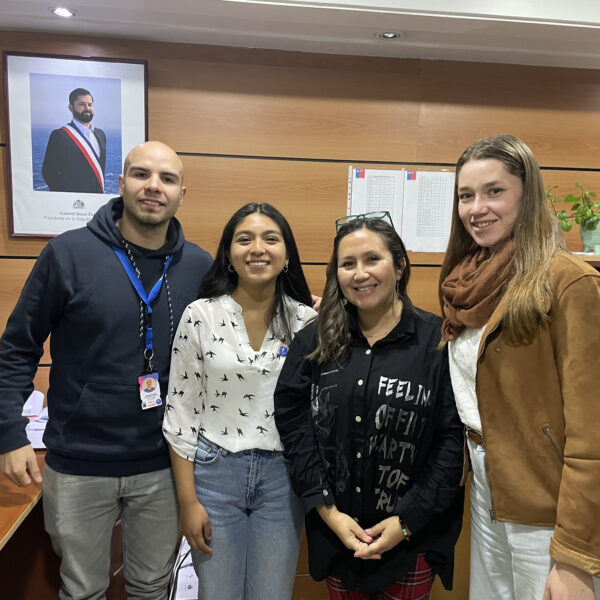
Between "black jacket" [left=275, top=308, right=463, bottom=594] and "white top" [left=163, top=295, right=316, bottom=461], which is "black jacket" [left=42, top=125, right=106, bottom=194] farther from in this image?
"black jacket" [left=275, top=308, right=463, bottom=594]

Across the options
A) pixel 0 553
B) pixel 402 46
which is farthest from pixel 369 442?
pixel 402 46

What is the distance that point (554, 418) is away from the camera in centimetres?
119

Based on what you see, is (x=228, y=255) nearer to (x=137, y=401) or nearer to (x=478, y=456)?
(x=137, y=401)

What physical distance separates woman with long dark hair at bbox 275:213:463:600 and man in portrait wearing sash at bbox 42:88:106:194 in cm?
165

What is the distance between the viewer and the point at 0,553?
2.13 m

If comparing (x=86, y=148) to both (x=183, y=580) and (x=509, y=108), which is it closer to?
(x=183, y=580)

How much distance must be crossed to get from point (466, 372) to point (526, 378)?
0.58 ft

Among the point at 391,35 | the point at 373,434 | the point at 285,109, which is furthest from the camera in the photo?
the point at 285,109

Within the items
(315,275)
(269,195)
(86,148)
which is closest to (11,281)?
(86,148)

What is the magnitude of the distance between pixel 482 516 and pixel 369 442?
0.37 m

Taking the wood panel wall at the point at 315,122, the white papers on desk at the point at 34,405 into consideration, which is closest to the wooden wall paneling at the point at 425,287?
the wood panel wall at the point at 315,122

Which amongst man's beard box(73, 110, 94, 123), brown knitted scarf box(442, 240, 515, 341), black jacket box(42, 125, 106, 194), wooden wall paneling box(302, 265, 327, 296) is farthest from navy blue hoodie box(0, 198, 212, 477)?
wooden wall paneling box(302, 265, 327, 296)

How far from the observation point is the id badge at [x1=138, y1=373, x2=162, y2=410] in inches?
→ 64.1

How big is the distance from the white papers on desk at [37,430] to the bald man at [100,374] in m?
0.49
